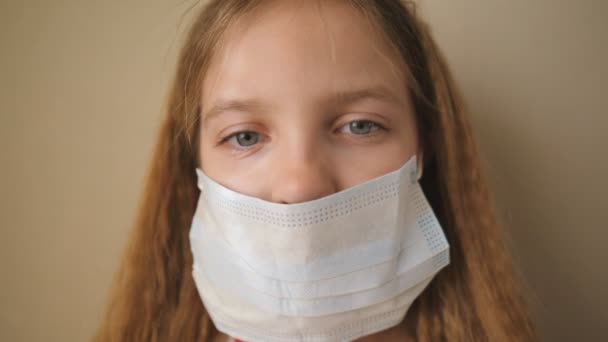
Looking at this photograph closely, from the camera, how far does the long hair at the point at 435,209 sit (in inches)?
36.8

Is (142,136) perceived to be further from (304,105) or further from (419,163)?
(419,163)

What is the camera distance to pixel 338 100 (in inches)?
30.7

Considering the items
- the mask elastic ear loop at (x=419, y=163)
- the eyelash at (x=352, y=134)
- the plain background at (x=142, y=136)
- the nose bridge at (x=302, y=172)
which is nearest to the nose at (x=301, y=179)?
the nose bridge at (x=302, y=172)

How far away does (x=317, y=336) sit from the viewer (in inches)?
30.5

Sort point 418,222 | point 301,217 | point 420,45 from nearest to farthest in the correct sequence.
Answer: point 301,217, point 418,222, point 420,45

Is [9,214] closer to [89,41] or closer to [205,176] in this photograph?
[89,41]

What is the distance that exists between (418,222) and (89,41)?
1.12m

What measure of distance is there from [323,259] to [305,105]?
0.32 m

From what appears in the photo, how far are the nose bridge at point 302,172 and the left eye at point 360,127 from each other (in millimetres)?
88

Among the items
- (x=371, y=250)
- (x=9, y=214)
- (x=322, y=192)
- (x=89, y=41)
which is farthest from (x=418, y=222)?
(x=9, y=214)

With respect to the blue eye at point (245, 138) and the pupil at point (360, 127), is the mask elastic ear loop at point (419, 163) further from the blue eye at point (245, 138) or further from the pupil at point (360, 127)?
the blue eye at point (245, 138)

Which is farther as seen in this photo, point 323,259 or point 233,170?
point 233,170

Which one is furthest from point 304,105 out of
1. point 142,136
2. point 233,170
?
point 142,136

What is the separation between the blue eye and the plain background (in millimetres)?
468
